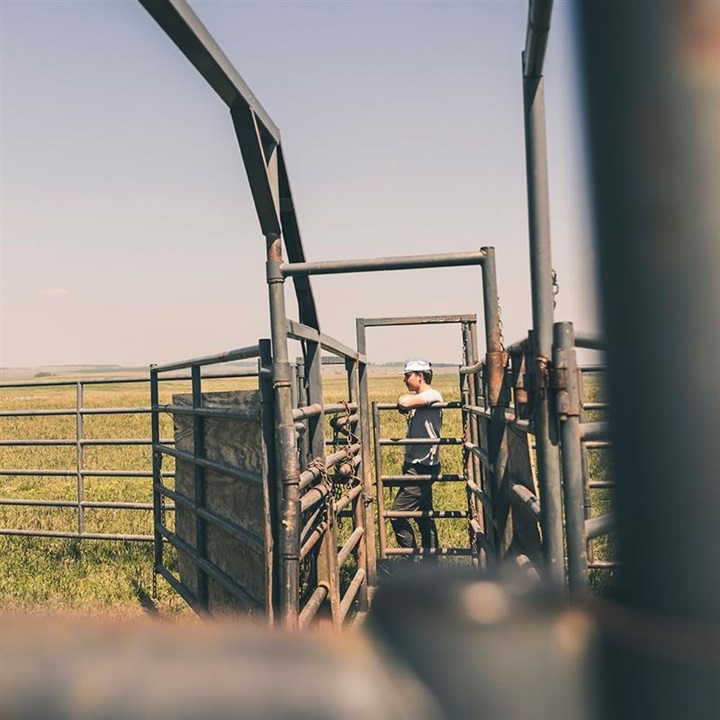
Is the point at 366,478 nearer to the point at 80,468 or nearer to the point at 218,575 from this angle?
the point at 218,575

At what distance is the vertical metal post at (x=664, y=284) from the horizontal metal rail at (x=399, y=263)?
3.24 m

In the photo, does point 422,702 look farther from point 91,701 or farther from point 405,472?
point 405,472

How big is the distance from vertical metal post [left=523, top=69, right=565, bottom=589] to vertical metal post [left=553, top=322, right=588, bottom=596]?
2.0 inches

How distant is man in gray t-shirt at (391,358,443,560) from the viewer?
6.95m

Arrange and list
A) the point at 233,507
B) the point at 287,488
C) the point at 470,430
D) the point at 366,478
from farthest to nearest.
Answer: the point at 470,430 → the point at 366,478 → the point at 233,507 → the point at 287,488

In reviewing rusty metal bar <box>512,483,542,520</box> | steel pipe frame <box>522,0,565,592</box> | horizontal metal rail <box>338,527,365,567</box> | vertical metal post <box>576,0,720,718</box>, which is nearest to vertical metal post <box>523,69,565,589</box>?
steel pipe frame <box>522,0,565,592</box>

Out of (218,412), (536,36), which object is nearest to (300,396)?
(218,412)

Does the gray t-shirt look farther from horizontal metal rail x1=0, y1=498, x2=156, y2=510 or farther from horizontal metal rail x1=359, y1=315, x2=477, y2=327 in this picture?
horizontal metal rail x1=0, y1=498, x2=156, y2=510

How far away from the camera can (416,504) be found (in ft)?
22.9

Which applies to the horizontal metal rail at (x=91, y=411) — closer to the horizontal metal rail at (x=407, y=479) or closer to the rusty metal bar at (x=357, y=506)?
the rusty metal bar at (x=357, y=506)

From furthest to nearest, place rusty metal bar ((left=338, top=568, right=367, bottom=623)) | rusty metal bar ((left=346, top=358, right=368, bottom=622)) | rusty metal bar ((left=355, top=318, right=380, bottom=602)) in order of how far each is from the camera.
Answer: rusty metal bar ((left=355, top=318, right=380, bottom=602)) → rusty metal bar ((left=346, top=358, right=368, bottom=622)) → rusty metal bar ((left=338, top=568, right=367, bottom=623))

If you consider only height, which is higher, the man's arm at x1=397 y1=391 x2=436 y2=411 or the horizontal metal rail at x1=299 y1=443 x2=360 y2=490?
the man's arm at x1=397 y1=391 x2=436 y2=411

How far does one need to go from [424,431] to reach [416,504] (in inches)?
26.3

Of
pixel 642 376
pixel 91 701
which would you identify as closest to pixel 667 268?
pixel 642 376
